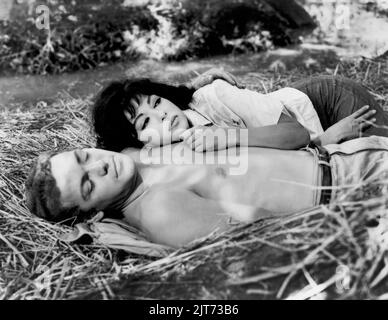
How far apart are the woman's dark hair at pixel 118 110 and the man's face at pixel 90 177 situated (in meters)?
0.25

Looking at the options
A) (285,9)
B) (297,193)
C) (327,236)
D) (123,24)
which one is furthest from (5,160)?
(285,9)

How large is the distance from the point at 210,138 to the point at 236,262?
50cm

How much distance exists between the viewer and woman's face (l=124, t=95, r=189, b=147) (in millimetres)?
1883

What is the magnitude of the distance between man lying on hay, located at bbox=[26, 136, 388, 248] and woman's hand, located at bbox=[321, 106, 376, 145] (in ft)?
0.38

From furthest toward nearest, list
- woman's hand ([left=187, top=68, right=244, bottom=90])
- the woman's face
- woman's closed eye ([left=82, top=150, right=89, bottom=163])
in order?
1. woman's hand ([left=187, top=68, right=244, bottom=90])
2. the woman's face
3. woman's closed eye ([left=82, top=150, right=89, bottom=163])

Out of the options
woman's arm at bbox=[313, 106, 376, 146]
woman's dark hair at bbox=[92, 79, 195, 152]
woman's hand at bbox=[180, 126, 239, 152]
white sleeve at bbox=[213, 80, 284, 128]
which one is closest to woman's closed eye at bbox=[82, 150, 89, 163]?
woman's dark hair at bbox=[92, 79, 195, 152]

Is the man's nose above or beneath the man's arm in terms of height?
above

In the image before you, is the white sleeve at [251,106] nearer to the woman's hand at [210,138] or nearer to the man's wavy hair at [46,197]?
the woman's hand at [210,138]

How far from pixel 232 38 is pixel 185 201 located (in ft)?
8.76

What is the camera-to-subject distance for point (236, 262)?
1.43 m

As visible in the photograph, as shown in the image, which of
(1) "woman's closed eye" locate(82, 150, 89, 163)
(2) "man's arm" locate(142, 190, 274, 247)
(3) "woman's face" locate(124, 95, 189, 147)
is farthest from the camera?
(3) "woman's face" locate(124, 95, 189, 147)

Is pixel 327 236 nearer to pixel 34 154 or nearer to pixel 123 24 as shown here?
pixel 34 154

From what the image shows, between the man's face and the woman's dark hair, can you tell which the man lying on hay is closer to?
the man's face

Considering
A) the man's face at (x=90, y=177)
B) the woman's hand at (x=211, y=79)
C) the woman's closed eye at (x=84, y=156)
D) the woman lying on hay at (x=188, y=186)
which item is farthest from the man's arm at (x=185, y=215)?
the woman's hand at (x=211, y=79)
